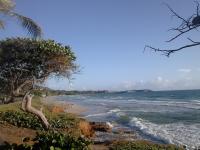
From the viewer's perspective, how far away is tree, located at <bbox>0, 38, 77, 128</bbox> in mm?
21378

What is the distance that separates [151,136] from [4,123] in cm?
961

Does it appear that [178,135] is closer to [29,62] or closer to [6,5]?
[29,62]

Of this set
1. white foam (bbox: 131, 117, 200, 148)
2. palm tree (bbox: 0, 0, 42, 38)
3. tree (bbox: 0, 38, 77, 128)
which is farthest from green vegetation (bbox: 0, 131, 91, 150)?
white foam (bbox: 131, 117, 200, 148)

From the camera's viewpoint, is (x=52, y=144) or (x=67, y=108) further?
(x=67, y=108)

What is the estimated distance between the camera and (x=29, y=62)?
22.0m

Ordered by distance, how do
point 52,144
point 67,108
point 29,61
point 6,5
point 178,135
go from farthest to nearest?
point 67,108 → point 178,135 → point 29,61 → point 6,5 → point 52,144

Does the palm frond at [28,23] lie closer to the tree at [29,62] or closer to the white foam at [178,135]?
the tree at [29,62]

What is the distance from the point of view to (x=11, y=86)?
2120cm

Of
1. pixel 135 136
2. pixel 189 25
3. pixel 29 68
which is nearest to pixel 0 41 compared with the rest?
pixel 29 68

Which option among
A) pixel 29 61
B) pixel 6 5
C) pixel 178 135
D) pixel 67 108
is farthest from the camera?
pixel 67 108

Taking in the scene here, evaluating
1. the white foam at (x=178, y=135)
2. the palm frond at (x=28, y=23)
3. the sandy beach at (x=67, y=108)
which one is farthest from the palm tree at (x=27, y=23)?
the sandy beach at (x=67, y=108)

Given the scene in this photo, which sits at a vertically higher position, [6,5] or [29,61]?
[6,5]

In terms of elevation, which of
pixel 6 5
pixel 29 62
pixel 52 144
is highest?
pixel 6 5

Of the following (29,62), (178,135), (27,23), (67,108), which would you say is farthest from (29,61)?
(67,108)
